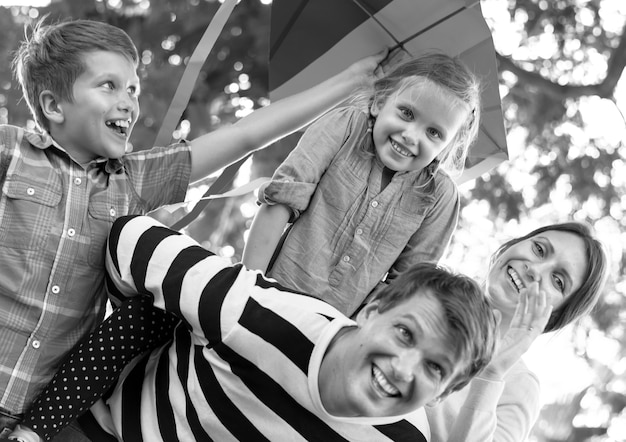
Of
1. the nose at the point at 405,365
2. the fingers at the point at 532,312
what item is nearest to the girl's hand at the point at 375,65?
the fingers at the point at 532,312

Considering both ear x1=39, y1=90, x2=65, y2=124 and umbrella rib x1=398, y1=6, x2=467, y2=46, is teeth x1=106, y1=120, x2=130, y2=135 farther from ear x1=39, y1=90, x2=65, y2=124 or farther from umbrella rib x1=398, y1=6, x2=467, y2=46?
umbrella rib x1=398, y1=6, x2=467, y2=46

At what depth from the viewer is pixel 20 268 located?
1.14 m

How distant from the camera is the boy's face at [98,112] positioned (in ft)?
3.93

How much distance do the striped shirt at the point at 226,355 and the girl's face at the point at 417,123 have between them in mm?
333

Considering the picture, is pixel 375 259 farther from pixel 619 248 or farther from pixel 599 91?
pixel 619 248

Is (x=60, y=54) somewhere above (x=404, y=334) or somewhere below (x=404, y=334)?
above

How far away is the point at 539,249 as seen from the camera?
1.35m

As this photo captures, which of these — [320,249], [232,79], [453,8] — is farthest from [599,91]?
[320,249]

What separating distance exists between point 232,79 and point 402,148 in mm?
1825

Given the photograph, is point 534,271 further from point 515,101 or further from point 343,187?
point 515,101

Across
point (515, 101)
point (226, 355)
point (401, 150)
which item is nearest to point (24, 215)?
point (226, 355)

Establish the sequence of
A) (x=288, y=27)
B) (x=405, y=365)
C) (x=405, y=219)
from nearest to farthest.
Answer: (x=405, y=365)
(x=405, y=219)
(x=288, y=27)

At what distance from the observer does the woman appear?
1.14 metres

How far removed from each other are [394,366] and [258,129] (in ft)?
→ 1.56
